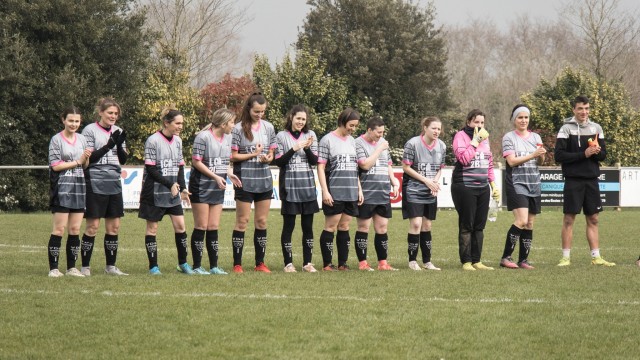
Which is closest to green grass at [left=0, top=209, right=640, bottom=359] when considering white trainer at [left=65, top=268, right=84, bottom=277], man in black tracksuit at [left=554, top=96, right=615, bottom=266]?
white trainer at [left=65, top=268, right=84, bottom=277]

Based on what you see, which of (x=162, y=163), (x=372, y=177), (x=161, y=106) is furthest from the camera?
(x=161, y=106)

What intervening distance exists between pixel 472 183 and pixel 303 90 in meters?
33.7

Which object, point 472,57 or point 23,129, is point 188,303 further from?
point 472,57

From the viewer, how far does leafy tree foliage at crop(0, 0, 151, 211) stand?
3512 centimetres

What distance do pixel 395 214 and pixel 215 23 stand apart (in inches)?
1266

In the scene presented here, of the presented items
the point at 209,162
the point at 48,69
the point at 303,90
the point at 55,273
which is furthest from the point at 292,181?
the point at 303,90

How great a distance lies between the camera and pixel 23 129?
3666 centimetres

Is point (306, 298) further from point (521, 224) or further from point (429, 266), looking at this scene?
point (521, 224)

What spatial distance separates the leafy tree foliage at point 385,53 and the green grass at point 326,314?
37704 mm

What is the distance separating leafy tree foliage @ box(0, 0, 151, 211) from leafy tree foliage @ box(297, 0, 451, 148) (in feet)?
41.9

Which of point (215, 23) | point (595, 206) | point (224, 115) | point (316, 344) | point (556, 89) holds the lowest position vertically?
point (316, 344)

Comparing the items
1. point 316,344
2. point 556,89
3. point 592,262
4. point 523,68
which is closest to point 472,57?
point 523,68

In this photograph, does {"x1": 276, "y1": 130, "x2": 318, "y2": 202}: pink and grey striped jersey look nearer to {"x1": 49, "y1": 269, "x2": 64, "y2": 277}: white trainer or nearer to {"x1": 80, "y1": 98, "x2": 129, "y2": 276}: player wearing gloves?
{"x1": 80, "y1": 98, "x2": 129, "y2": 276}: player wearing gloves

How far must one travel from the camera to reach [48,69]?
37.4 m
